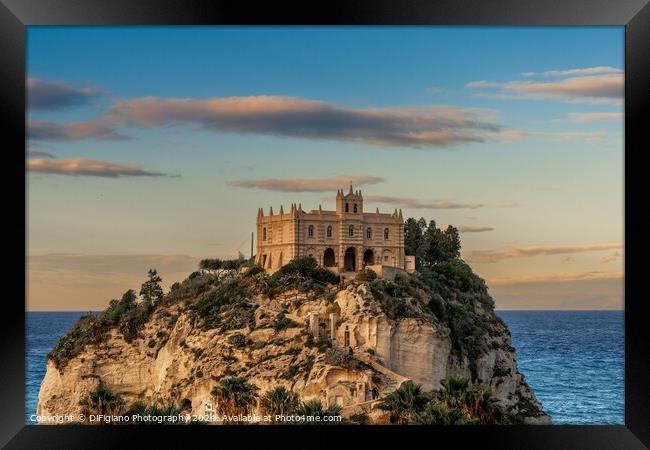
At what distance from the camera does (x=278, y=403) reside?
4344 centimetres

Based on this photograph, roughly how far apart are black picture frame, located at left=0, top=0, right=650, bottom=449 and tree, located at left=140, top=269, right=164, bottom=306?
4762cm

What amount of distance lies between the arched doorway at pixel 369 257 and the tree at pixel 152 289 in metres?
17.3

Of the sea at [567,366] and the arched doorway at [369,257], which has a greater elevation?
the arched doorway at [369,257]

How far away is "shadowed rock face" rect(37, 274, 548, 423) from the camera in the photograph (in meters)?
47.5

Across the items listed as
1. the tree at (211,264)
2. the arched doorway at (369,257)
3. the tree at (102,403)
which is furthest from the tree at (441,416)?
the tree at (211,264)

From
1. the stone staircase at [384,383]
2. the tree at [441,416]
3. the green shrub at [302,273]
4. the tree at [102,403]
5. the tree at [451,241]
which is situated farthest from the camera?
the tree at [451,241]

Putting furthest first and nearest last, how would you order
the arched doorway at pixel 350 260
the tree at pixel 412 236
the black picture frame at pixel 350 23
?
the tree at pixel 412 236
the arched doorway at pixel 350 260
the black picture frame at pixel 350 23

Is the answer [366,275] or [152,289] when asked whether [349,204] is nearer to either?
[366,275]

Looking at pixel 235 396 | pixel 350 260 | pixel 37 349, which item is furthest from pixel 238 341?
pixel 37 349


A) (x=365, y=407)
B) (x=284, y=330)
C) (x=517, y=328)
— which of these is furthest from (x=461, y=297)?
(x=517, y=328)

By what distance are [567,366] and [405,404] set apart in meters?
79.3

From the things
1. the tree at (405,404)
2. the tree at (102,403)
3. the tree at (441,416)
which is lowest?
the tree at (102,403)

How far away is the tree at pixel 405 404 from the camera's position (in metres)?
36.1

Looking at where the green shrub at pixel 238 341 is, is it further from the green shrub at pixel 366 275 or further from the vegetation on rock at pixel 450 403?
the vegetation on rock at pixel 450 403
